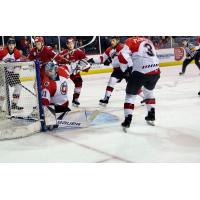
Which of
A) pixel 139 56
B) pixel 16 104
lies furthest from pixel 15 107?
pixel 139 56

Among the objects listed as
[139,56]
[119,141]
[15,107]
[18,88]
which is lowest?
[119,141]

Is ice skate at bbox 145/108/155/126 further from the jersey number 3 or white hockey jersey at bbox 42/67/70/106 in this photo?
white hockey jersey at bbox 42/67/70/106

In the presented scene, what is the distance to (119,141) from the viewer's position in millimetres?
2596

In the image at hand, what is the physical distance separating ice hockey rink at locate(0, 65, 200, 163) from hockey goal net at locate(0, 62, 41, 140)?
0.10 meters

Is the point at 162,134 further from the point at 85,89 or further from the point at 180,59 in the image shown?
the point at 180,59

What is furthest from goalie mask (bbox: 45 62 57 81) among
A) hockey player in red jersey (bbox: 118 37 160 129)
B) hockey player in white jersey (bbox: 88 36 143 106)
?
hockey player in white jersey (bbox: 88 36 143 106)

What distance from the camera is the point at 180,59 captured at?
8680 mm

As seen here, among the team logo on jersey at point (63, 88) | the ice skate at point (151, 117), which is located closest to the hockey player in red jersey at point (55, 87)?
the team logo on jersey at point (63, 88)

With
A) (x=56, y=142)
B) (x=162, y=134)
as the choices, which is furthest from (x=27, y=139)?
(x=162, y=134)

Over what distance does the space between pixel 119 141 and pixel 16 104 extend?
46.5 inches

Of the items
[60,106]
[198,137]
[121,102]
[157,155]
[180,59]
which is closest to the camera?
[157,155]

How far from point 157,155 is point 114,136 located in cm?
53

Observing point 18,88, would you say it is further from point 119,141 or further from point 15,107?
point 119,141

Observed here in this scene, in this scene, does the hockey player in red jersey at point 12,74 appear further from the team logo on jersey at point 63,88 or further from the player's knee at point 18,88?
the team logo on jersey at point 63,88
